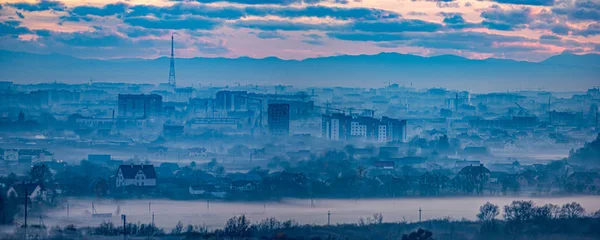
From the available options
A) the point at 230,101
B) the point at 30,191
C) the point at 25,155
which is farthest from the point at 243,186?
the point at 230,101

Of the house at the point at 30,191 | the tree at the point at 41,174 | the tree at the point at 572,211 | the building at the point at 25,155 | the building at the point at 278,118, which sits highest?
the building at the point at 278,118

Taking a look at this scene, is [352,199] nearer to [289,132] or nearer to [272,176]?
[272,176]

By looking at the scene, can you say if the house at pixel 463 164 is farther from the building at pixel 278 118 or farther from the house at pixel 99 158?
the building at pixel 278 118

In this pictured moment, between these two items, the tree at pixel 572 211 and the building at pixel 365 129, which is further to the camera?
the building at pixel 365 129

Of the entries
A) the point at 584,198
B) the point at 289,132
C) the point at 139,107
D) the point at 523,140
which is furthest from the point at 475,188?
the point at 139,107

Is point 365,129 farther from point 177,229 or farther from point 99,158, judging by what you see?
point 177,229

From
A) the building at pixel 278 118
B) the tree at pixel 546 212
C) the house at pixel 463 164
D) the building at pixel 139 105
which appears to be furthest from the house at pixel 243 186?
the building at pixel 139 105

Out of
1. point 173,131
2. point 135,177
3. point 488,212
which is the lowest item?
point 488,212
